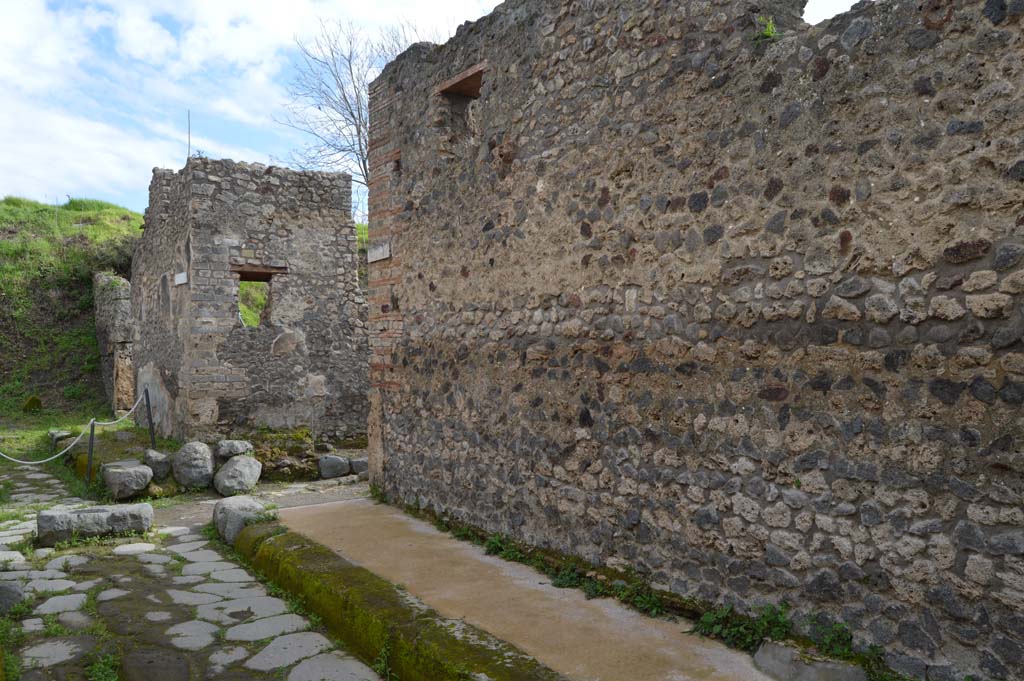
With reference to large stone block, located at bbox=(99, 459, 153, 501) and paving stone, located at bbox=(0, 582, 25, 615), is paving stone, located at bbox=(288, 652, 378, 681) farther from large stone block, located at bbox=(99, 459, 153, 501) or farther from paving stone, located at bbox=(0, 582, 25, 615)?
large stone block, located at bbox=(99, 459, 153, 501)

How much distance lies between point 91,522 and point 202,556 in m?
1.12

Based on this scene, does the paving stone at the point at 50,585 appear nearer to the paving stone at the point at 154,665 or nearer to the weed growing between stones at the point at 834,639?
the paving stone at the point at 154,665

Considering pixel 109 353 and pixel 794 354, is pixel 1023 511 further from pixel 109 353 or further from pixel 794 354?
pixel 109 353

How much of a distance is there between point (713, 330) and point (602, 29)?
1955mm

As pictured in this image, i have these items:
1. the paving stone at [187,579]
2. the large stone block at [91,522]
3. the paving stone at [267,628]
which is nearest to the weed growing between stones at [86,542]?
the large stone block at [91,522]

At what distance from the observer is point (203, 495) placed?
27.3ft

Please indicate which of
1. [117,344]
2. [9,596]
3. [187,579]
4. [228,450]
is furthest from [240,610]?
[117,344]

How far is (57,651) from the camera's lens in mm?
3826

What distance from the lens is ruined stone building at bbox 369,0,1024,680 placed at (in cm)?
261

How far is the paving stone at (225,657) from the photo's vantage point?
370 centimetres

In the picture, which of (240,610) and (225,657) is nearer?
(225,657)

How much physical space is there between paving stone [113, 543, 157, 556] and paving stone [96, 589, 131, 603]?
977mm

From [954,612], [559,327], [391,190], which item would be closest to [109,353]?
[391,190]

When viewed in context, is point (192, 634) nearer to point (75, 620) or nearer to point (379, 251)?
point (75, 620)
